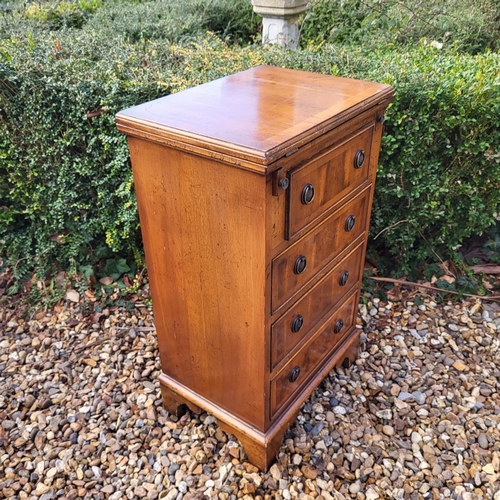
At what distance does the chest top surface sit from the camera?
1.33 meters

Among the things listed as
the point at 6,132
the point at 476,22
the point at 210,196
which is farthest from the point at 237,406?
the point at 476,22

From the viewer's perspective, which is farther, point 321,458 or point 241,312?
point 321,458

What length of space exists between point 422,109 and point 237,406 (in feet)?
5.67

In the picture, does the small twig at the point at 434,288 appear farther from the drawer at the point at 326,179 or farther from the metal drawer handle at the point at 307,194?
the metal drawer handle at the point at 307,194

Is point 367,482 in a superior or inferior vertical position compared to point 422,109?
inferior

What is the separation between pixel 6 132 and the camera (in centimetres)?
262

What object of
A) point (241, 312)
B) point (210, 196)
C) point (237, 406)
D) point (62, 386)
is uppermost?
point (210, 196)

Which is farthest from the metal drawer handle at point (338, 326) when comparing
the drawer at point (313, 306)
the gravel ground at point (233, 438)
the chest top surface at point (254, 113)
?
the chest top surface at point (254, 113)

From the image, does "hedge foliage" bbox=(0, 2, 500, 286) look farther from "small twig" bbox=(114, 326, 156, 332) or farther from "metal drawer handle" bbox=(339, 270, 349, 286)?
"metal drawer handle" bbox=(339, 270, 349, 286)

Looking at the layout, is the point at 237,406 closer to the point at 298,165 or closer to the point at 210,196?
the point at 210,196

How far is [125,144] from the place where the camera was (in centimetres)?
245

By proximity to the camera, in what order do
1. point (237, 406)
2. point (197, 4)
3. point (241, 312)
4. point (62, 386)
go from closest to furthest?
1. point (241, 312)
2. point (237, 406)
3. point (62, 386)
4. point (197, 4)

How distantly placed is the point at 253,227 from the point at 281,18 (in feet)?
9.90

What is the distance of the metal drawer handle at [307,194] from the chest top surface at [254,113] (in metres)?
0.17
